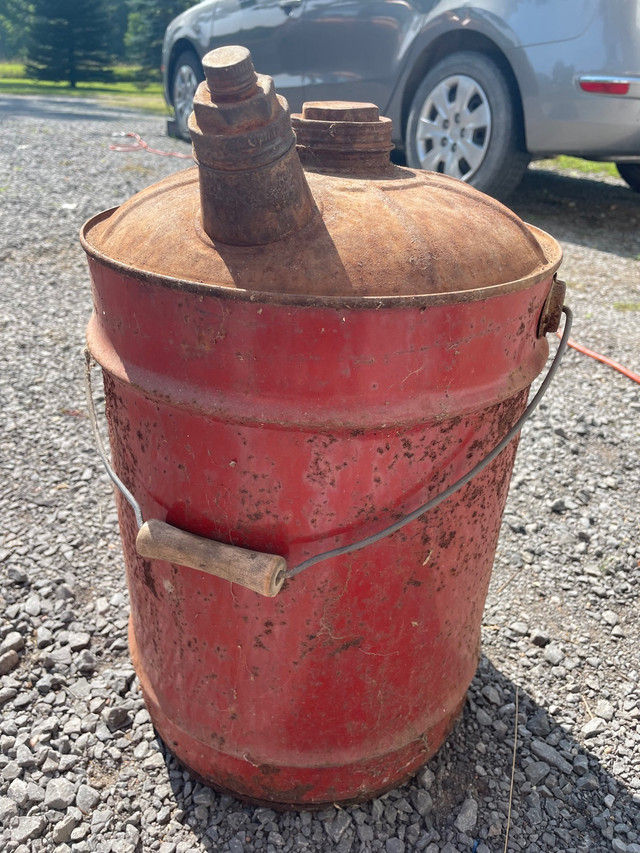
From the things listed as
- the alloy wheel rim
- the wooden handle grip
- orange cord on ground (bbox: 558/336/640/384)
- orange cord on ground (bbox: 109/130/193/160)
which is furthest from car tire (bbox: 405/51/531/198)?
the wooden handle grip

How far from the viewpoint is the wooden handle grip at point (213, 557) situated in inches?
50.7

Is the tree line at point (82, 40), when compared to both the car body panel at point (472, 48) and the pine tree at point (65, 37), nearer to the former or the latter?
the pine tree at point (65, 37)

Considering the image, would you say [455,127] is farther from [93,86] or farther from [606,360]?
[93,86]

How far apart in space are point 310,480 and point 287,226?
44cm

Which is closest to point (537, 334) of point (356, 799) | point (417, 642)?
point (417, 642)

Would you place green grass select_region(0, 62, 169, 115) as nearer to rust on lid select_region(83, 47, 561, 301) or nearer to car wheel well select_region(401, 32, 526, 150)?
car wheel well select_region(401, 32, 526, 150)

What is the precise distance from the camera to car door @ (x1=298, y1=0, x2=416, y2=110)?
5.48 metres

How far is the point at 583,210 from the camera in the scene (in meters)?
6.64

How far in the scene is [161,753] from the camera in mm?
1841

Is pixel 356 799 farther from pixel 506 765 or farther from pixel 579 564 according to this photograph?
pixel 579 564

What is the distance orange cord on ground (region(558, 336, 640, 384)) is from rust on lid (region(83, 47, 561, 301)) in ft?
8.70

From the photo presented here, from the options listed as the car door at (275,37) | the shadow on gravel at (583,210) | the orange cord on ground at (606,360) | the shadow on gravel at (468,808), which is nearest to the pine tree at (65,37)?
the car door at (275,37)

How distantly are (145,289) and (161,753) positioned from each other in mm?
1225

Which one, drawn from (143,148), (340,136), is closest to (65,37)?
→ (143,148)
